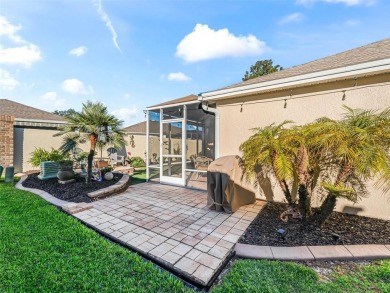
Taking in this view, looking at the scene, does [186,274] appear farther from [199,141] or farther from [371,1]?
[371,1]

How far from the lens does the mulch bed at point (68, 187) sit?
5.48 m

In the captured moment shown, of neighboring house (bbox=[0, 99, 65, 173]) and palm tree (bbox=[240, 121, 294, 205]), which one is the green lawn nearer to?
palm tree (bbox=[240, 121, 294, 205])

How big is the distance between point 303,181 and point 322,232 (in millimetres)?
987

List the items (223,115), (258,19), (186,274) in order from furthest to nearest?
(258,19) < (223,115) < (186,274)

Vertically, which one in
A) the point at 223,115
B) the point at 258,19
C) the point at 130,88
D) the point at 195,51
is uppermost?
the point at 195,51

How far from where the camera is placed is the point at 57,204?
487 centimetres

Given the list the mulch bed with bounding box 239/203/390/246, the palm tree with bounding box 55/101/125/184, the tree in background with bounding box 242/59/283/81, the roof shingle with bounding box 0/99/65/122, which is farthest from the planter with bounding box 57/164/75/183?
the tree in background with bounding box 242/59/283/81

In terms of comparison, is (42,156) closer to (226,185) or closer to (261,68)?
(226,185)

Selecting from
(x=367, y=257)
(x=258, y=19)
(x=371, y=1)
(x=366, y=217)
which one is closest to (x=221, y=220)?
(x=367, y=257)

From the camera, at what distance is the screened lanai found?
23.1 ft

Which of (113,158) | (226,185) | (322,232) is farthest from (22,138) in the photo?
(322,232)

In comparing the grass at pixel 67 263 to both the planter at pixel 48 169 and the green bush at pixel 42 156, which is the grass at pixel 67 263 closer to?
the planter at pixel 48 169

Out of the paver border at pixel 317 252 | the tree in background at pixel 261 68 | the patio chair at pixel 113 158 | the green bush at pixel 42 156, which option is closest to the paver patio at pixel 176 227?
the paver border at pixel 317 252

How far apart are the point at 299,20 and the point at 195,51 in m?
6.92
